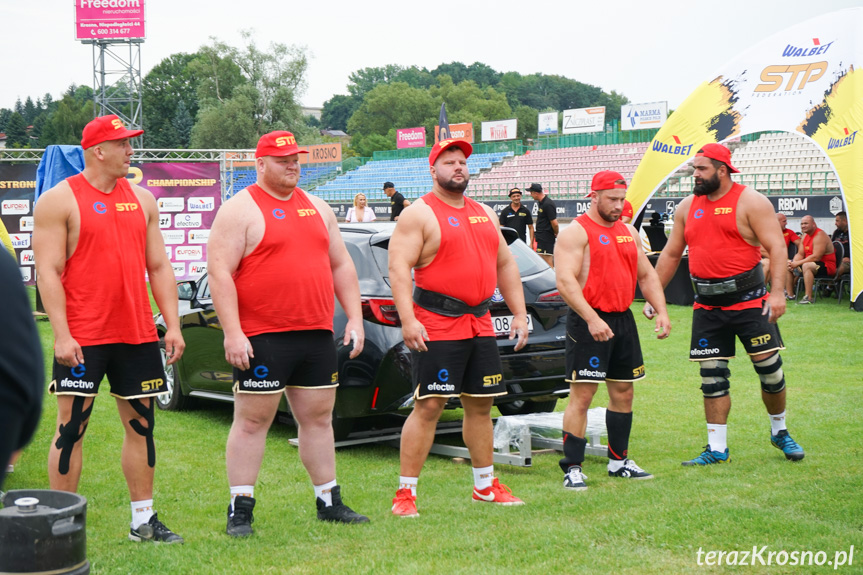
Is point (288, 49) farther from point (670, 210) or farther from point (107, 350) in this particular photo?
point (107, 350)

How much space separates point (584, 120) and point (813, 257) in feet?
184

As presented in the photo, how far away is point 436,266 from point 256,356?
1.09m

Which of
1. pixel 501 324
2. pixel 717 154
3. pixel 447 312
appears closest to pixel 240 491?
pixel 447 312

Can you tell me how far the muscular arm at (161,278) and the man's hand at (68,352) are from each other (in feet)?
1.54

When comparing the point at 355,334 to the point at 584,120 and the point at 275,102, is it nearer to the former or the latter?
the point at 584,120

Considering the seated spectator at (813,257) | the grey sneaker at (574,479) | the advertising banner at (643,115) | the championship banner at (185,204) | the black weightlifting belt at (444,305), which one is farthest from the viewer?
the advertising banner at (643,115)

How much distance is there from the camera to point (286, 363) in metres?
4.58

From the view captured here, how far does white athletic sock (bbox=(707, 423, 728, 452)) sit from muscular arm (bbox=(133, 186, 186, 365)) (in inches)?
136

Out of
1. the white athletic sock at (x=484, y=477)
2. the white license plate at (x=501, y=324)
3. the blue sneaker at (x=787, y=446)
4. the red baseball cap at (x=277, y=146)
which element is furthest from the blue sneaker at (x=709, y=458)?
the red baseball cap at (x=277, y=146)

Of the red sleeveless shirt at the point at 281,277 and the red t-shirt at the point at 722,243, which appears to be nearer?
the red sleeveless shirt at the point at 281,277

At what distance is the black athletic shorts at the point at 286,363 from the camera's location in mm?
4551

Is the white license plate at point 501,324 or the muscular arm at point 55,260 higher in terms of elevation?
the muscular arm at point 55,260

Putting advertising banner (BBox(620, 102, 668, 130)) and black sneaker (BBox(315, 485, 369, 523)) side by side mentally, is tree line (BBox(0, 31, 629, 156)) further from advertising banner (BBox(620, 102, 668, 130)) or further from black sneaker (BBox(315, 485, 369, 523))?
black sneaker (BBox(315, 485, 369, 523))

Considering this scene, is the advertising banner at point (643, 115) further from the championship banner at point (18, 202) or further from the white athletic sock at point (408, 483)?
the white athletic sock at point (408, 483)
